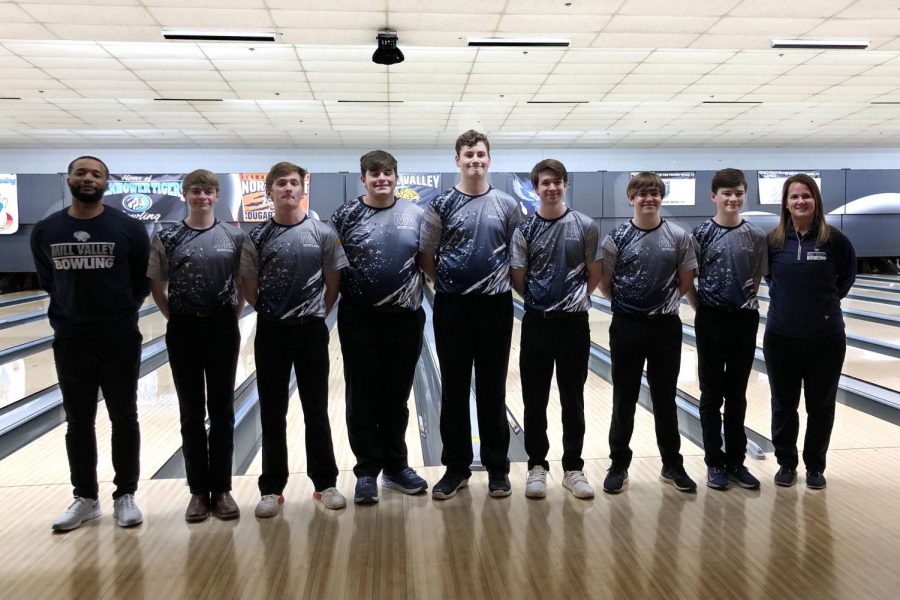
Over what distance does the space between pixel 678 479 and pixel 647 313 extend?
2.13 ft

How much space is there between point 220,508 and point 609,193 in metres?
9.88

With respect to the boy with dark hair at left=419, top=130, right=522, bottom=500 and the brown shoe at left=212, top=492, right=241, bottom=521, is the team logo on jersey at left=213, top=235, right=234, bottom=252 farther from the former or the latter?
the brown shoe at left=212, top=492, right=241, bottom=521

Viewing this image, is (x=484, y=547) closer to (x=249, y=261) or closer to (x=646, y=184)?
(x=249, y=261)

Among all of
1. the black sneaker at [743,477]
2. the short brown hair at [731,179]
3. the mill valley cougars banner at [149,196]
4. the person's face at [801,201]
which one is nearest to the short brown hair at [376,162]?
the short brown hair at [731,179]

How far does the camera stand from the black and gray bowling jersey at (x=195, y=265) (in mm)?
2178

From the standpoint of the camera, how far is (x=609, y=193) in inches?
436

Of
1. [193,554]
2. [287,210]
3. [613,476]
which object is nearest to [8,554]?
[193,554]

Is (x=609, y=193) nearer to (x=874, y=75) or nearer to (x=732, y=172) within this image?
(x=874, y=75)

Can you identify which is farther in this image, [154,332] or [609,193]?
[609,193]

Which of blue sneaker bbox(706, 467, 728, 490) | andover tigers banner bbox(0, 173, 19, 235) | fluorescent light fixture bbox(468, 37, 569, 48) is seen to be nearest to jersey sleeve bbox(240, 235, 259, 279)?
blue sneaker bbox(706, 467, 728, 490)

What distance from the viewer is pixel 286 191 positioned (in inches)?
88.4

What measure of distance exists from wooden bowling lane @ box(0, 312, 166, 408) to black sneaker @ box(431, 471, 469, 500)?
2.41 metres

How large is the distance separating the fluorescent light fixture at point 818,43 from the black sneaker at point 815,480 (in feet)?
18.0

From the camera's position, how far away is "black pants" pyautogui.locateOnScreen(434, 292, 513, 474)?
2.34 meters
